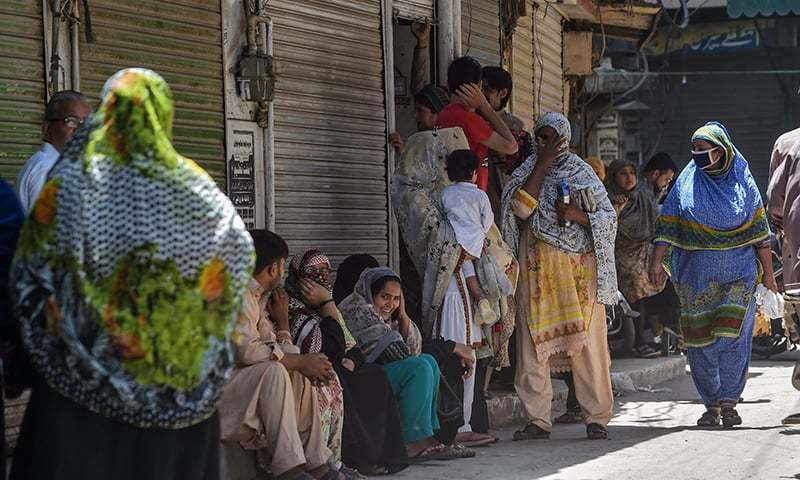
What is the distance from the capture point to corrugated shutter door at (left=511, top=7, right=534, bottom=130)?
12.6 m

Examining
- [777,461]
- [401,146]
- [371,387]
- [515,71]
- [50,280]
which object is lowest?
[777,461]

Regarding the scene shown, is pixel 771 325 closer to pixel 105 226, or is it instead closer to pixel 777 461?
pixel 777 461

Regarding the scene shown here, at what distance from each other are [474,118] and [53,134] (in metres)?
3.68

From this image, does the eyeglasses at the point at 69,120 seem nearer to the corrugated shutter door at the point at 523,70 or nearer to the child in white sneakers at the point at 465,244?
the child in white sneakers at the point at 465,244

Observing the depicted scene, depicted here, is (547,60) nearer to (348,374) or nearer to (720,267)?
(720,267)

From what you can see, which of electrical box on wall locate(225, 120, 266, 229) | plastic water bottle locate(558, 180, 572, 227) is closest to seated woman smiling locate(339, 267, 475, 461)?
electrical box on wall locate(225, 120, 266, 229)

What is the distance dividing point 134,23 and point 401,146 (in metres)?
2.70

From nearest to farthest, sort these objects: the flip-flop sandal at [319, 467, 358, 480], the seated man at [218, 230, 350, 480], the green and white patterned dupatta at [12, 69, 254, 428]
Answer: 1. the green and white patterned dupatta at [12, 69, 254, 428]
2. the seated man at [218, 230, 350, 480]
3. the flip-flop sandal at [319, 467, 358, 480]

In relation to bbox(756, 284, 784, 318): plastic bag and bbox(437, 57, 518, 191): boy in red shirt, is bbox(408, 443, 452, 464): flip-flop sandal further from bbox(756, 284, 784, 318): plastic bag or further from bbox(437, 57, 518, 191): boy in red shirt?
bbox(756, 284, 784, 318): plastic bag

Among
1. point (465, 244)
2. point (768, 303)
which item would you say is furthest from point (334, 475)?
point (768, 303)

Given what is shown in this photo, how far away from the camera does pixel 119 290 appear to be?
390 cm

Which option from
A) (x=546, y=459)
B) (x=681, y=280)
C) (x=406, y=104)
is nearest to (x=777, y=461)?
(x=546, y=459)

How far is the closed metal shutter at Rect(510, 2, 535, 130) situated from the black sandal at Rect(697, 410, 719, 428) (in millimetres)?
3935

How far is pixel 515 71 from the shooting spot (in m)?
12.5
